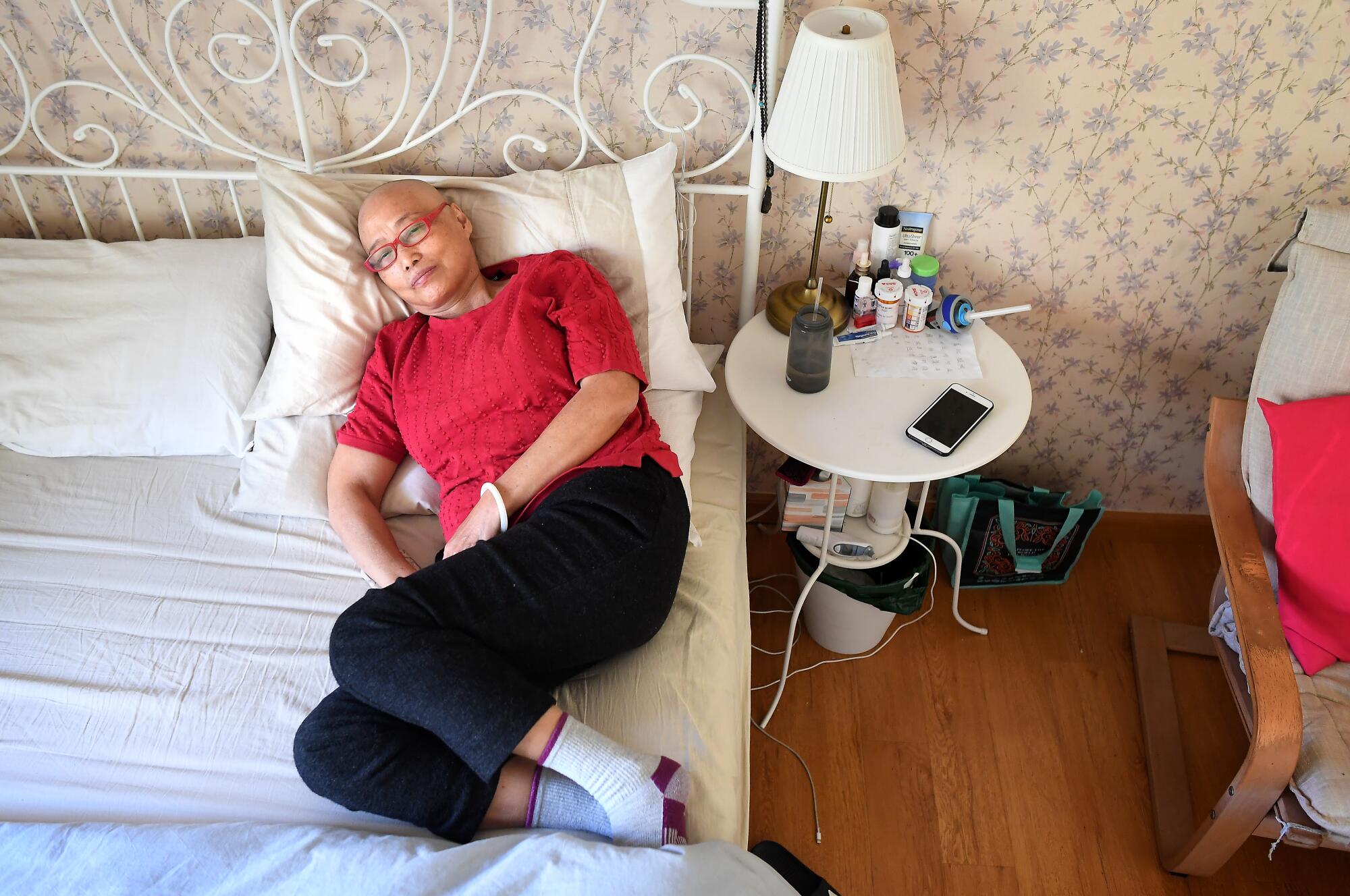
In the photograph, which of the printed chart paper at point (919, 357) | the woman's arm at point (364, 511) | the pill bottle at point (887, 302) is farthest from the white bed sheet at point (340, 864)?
the pill bottle at point (887, 302)

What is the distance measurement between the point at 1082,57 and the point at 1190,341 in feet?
2.24

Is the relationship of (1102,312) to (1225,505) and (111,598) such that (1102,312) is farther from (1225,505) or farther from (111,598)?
(111,598)

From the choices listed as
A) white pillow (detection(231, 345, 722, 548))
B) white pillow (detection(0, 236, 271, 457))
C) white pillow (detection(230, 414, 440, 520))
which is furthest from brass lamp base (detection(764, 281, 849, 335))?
white pillow (detection(0, 236, 271, 457))

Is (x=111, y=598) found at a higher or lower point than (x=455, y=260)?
lower

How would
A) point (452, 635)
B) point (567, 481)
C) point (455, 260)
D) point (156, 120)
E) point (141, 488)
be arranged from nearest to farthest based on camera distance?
point (452, 635) < point (567, 481) < point (455, 260) < point (141, 488) < point (156, 120)

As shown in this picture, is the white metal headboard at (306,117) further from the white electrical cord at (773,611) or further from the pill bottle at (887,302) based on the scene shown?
the white electrical cord at (773,611)

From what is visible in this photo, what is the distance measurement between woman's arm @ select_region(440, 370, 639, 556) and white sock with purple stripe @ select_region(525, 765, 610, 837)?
40cm

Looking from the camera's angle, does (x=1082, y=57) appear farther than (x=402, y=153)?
No

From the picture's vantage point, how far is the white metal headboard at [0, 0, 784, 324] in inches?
64.8

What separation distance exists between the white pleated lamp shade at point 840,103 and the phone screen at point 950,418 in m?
0.43

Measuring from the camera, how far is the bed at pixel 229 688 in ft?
3.67

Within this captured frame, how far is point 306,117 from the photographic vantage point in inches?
70.2

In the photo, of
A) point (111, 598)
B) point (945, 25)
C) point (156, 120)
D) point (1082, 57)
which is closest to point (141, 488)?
point (111, 598)

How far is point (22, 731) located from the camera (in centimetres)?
135
